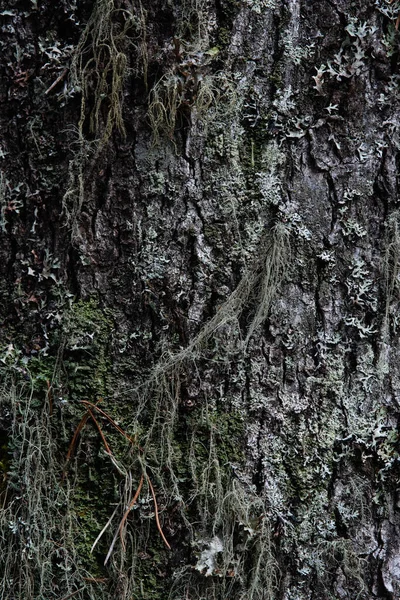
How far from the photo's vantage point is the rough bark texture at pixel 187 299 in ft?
4.89

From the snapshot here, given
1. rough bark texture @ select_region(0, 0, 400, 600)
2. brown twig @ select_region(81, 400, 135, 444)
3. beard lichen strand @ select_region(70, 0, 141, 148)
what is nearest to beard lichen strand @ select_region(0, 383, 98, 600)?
rough bark texture @ select_region(0, 0, 400, 600)

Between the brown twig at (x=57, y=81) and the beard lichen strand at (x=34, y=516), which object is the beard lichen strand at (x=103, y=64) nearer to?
the brown twig at (x=57, y=81)

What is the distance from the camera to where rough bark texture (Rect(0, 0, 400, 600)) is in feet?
4.89

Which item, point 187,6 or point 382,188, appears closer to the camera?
point 187,6

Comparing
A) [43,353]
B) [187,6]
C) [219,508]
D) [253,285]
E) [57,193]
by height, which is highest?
[187,6]

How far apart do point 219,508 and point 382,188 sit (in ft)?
2.98

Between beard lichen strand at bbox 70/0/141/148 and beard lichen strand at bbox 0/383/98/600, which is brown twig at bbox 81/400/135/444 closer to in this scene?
beard lichen strand at bbox 0/383/98/600

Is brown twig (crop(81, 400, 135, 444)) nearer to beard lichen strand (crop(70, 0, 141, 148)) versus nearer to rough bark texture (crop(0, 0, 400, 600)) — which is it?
rough bark texture (crop(0, 0, 400, 600))

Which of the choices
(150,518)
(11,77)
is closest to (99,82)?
(11,77)

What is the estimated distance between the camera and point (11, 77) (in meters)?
1.50

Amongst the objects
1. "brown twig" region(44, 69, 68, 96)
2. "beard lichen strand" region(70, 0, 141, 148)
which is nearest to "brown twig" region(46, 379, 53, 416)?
"beard lichen strand" region(70, 0, 141, 148)

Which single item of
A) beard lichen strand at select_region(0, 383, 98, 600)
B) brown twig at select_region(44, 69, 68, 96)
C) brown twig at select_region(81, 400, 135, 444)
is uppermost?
brown twig at select_region(44, 69, 68, 96)

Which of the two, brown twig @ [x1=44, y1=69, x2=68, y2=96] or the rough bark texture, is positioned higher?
brown twig @ [x1=44, y1=69, x2=68, y2=96]

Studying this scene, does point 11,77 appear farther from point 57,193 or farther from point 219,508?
point 219,508
